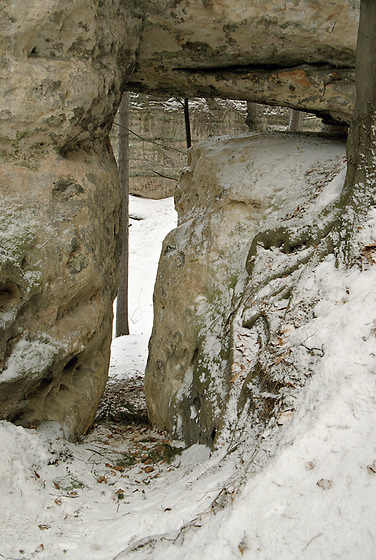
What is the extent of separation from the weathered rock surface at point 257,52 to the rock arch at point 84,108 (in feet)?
0.04

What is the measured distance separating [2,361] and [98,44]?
10.8 feet

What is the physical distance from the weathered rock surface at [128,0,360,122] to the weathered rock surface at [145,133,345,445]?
691 mm

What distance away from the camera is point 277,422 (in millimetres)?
2883

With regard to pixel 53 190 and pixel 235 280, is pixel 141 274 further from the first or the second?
pixel 53 190

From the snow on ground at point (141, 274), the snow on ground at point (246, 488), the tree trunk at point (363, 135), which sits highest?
the tree trunk at point (363, 135)

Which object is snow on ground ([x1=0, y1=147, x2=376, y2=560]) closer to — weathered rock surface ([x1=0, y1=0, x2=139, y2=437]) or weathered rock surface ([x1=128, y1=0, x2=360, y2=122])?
weathered rock surface ([x1=0, y1=0, x2=139, y2=437])

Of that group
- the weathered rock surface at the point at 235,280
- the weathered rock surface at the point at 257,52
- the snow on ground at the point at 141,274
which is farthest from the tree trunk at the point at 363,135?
the snow on ground at the point at 141,274

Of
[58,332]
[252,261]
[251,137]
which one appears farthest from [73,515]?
[251,137]

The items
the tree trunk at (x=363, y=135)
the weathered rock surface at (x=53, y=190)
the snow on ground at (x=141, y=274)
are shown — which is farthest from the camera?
the snow on ground at (x=141, y=274)

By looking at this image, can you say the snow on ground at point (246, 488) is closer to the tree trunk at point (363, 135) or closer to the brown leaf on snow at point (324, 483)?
Answer: the brown leaf on snow at point (324, 483)

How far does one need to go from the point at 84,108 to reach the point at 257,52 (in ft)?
7.12

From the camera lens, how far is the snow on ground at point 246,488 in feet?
7.17

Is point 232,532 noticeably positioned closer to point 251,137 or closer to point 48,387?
point 48,387

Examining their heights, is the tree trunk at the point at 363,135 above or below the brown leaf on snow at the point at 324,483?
above
